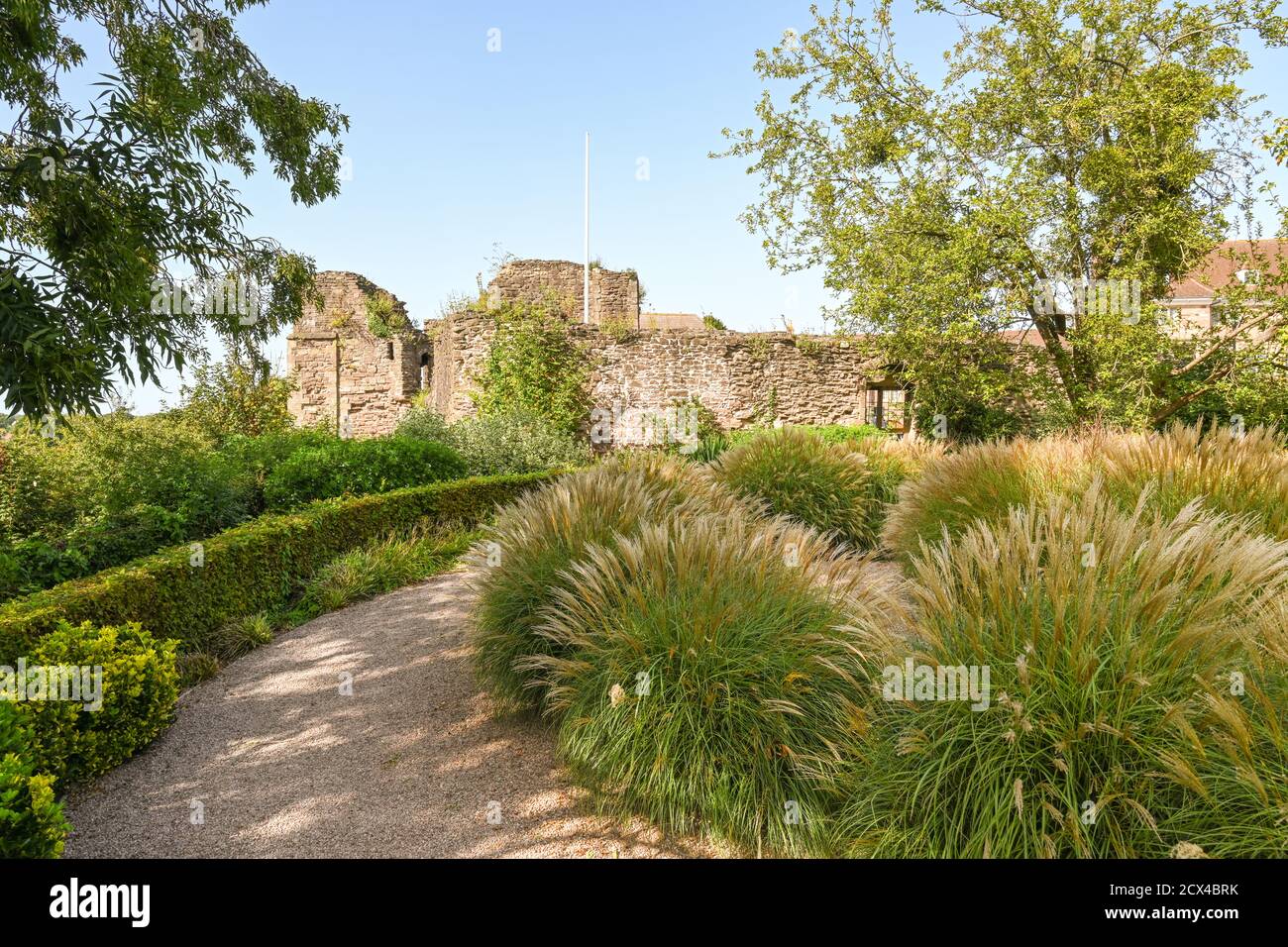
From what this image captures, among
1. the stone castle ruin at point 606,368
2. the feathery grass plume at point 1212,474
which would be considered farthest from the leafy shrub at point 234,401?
the feathery grass plume at point 1212,474

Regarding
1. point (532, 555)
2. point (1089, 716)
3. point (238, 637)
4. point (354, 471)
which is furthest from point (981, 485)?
point (354, 471)

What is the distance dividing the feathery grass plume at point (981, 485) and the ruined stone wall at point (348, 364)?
14.3 metres

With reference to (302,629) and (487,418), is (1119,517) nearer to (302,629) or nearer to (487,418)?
(302,629)

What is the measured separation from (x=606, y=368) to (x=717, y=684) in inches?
513

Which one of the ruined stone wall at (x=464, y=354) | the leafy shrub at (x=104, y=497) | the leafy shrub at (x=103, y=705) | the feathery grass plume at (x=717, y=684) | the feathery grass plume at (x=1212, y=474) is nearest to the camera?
the feathery grass plume at (x=717, y=684)

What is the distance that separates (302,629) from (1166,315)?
12.6 metres

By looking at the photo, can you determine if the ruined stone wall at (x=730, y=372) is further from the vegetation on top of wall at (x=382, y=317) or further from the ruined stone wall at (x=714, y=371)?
the vegetation on top of wall at (x=382, y=317)

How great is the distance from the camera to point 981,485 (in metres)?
5.89

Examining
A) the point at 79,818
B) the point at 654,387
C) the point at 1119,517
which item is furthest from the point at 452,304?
the point at 1119,517

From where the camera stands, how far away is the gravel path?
3.03 m

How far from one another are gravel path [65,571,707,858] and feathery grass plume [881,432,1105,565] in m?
3.18

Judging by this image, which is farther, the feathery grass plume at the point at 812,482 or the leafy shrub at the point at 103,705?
the feathery grass plume at the point at 812,482

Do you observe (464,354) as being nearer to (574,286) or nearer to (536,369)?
(536,369)

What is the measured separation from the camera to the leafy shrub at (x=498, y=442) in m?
11.6
